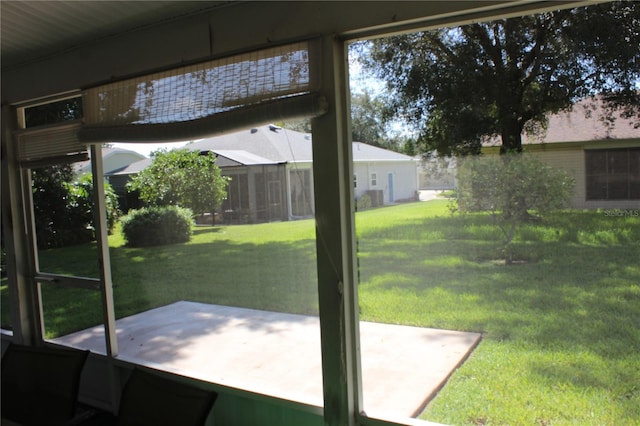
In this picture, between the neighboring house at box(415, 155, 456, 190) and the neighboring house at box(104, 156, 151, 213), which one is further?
the neighboring house at box(104, 156, 151, 213)

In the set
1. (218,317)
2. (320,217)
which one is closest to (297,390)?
(218,317)

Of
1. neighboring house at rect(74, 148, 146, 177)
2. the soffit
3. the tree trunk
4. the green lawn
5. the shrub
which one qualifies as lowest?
the green lawn

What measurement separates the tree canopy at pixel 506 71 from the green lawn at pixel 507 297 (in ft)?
1.22

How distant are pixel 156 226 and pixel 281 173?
106 centimetres

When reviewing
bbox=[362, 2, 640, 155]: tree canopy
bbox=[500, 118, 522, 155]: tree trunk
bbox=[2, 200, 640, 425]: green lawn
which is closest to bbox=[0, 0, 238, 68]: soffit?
bbox=[362, 2, 640, 155]: tree canopy

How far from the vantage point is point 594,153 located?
5.64 ft

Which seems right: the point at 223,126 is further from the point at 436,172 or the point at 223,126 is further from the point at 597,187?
the point at 597,187

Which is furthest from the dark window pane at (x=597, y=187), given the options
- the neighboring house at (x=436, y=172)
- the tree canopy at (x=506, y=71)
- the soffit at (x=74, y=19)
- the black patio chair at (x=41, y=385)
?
the black patio chair at (x=41, y=385)

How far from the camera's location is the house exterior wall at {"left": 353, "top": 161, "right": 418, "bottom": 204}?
2109mm

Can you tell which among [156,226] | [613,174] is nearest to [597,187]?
[613,174]

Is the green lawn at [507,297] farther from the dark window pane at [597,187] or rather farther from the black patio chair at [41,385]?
the black patio chair at [41,385]

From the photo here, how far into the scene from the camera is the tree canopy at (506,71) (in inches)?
65.2

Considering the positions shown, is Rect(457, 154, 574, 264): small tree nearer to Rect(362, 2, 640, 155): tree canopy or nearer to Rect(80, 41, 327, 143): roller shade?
Rect(362, 2, 640, 155): tree canopy

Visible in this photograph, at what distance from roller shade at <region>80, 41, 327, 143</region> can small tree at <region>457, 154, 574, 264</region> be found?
2.29 ft
